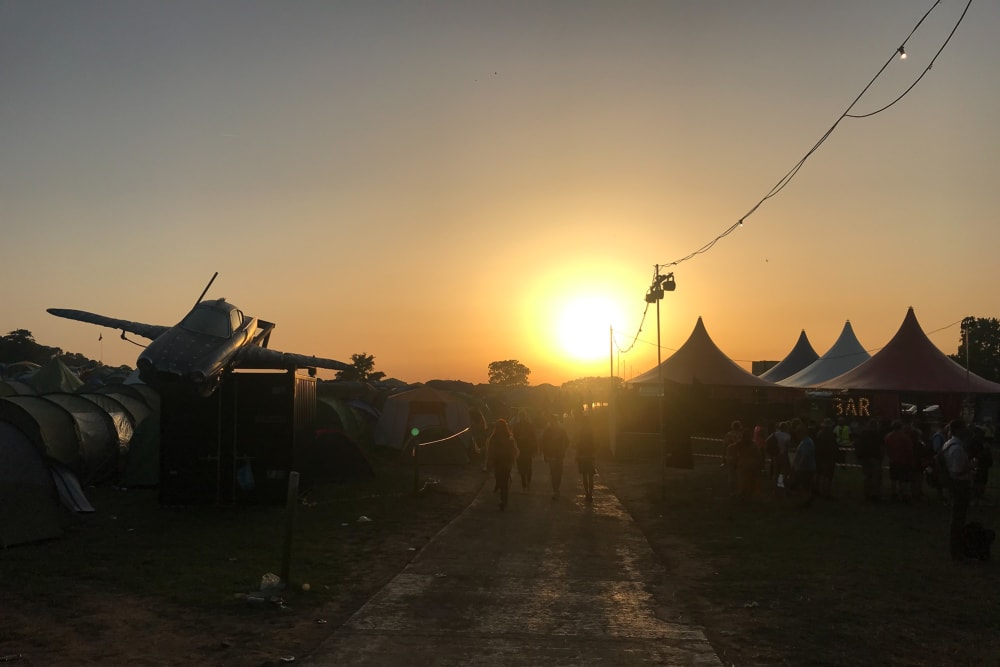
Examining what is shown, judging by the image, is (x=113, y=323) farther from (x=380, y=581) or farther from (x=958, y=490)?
(x=958, y=490)

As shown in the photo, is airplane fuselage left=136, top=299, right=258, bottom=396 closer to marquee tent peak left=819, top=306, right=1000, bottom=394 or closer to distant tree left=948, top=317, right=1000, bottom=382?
marquee tent peak left=819, top=306, right=1000, bottom=394

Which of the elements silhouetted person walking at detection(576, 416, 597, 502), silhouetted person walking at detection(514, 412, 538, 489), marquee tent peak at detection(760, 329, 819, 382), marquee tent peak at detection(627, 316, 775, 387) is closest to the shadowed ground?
silhouetted person walking at detection(576, 416, 597, 502)

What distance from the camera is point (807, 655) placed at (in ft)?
23.5

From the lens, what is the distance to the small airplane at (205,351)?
16719 mm

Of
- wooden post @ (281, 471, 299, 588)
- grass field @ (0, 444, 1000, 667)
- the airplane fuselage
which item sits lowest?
grass field @ (0, 444, 1000, 667)

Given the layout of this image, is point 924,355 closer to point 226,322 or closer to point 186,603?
point 226,322

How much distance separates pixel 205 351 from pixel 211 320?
1.87 meters

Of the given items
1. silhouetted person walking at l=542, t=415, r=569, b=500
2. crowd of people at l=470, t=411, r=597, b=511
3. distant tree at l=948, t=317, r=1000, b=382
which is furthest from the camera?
distant tree at l=948, t=317, r=1000, b=382

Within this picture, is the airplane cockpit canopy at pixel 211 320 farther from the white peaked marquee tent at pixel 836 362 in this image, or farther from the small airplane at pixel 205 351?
the white peaked marquee tent at pixel 836 362

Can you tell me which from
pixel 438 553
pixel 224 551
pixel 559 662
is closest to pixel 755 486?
pixel 438 553

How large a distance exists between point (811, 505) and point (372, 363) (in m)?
115

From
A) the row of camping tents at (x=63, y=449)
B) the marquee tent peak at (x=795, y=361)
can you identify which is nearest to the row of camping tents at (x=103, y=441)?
the row of camping tents at (x=63, y=449)

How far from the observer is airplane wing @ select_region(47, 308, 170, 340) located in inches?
1030

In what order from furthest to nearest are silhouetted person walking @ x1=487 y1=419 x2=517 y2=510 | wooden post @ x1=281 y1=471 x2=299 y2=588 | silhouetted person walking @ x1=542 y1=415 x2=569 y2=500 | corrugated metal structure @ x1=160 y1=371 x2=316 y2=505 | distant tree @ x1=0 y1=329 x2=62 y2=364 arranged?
distant tree @ x1=0 y1=329 x2=62 y2=364 < silhouetted person walking @ x1=542 y1=415 x2=569 y2=500 < silhouetted person walking @ x1=487 y1=419 x2=517 y2=510 < corrugated metal structure @ x1=160 y1=371 x2=316 y2=505 < wooden post @ x1=281 y1=471 x2=299 y2=588
